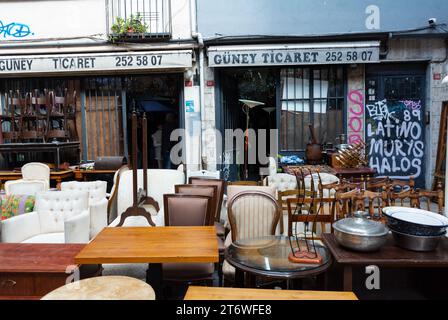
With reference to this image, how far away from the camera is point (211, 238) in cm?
317

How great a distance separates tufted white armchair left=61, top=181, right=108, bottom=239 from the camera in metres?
4.65

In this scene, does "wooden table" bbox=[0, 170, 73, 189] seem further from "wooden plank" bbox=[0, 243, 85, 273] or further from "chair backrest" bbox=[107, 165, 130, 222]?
"wooden plank" bbox=[0, 243, 85, 273]

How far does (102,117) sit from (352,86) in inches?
199

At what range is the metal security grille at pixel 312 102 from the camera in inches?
298

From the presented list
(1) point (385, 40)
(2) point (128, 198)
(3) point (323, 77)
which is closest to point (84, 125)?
(2) point (128, 198)

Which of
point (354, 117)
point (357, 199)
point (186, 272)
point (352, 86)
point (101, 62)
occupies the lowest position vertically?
point (186, 272)

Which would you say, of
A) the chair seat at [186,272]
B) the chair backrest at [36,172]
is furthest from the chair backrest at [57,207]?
the chair backrest at [36,172]

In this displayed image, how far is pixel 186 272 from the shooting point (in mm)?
3234

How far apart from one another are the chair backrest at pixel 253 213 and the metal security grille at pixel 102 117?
4.76 meters

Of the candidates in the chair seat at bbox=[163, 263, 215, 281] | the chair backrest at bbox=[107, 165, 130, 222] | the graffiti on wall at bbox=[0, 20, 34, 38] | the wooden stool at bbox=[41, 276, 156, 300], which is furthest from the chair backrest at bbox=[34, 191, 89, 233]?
the graffiti on wall at bbox=[0, 20, 34, 38]

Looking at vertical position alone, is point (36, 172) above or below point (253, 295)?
above

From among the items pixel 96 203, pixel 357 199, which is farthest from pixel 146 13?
pixel 357 199

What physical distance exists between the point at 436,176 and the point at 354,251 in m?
5.13

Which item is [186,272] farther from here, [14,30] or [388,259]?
[14,30]
